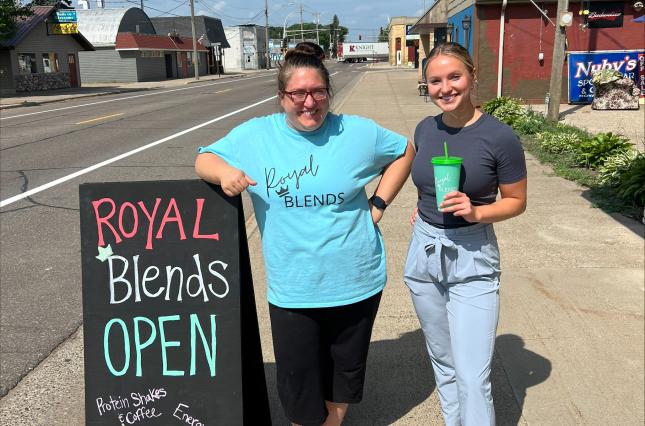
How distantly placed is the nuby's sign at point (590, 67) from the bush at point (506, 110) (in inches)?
167

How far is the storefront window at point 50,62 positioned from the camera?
1387 inches

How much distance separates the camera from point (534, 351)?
364 cm

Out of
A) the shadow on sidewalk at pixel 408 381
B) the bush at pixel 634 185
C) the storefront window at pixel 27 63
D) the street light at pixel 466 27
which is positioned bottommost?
the shadow on sidewalk at pixel 408 381

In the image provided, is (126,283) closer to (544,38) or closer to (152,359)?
(152,359)

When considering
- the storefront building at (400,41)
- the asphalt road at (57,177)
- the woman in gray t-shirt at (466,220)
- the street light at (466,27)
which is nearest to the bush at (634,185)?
the asphalt road at (57,177)

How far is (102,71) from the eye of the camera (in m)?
47.5

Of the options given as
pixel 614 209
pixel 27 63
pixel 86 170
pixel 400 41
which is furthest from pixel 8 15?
pixel 400 41

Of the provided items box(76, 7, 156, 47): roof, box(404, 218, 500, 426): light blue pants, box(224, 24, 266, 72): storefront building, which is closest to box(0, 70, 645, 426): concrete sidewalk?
box(404, 218, 500, 426): light blue pants

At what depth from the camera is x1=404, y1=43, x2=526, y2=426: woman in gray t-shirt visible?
7.72ft

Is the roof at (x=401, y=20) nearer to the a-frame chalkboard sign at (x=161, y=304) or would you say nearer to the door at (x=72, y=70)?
the door at (x=72, y=70)

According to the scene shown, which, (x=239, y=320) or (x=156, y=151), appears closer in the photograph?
(x=239, y=320)

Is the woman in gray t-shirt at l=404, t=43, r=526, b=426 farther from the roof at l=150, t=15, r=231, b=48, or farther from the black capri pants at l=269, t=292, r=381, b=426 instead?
the roof at l=150, t=15, r=231, b=48

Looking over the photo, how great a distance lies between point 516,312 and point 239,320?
2.33 m

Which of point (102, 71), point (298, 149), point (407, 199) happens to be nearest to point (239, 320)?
point (298, 149)
